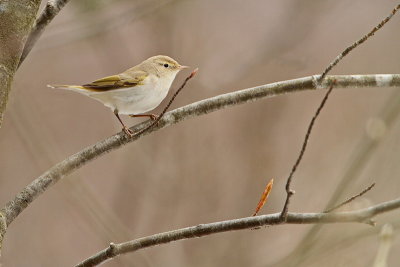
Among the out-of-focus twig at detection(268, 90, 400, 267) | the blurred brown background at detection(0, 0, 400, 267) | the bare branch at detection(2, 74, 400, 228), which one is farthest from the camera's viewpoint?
the blurred brown background at detection(0, 0, 400, 267)

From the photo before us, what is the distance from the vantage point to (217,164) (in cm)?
340

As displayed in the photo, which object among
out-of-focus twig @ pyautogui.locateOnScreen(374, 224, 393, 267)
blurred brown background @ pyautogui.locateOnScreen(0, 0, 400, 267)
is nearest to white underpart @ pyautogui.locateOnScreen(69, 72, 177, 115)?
out-of-focus twig @ pyautogui.locateOnScreen(374, 224, 393, 267)

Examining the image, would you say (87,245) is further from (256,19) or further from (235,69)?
(256,19)

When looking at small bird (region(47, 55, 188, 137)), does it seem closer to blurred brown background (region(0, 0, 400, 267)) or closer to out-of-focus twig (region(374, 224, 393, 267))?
out-of-focus twig (region(374, 224, 393, 267))

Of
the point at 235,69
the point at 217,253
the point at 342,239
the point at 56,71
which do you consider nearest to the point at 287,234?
the point at 217,253

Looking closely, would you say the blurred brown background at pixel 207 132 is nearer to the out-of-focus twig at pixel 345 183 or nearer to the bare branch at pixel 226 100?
the out-of-focus twig at pixel 345 183

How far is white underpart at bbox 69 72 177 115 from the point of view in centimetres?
175

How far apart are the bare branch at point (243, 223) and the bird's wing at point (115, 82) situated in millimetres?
791

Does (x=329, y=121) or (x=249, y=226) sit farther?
(x=329, y=121)

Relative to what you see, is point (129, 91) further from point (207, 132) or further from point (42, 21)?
point (207, 132)

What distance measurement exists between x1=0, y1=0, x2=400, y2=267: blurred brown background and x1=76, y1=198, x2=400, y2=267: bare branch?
181cm

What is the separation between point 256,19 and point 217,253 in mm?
1509

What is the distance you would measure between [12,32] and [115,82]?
696mm

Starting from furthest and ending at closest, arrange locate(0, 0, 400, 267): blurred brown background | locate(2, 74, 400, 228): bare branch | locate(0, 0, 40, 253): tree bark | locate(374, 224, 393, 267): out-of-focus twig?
1. locate(0, 0, 400, 267): blurred brown background
2. locate(2, 74, 400, 228): bare branch
3. locate(0, 0, 40, 253): tree bark
4. locate(374, 224, 393, 267): out-of-focus twig
